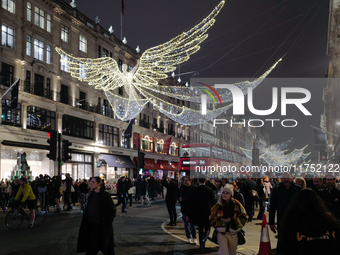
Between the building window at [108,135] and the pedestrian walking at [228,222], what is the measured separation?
33719mm

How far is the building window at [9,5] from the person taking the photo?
26888mm

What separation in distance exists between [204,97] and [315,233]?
1828 cm

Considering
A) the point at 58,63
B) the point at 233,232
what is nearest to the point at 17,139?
the point at 58,63

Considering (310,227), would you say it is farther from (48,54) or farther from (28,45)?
(48,54)

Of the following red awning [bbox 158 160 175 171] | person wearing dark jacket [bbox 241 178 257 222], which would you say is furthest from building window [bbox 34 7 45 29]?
red awning [bbox 158 160 175 171]

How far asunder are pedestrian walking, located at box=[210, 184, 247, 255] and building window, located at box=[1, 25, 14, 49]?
26.2 metres

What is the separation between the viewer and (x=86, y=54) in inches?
1444

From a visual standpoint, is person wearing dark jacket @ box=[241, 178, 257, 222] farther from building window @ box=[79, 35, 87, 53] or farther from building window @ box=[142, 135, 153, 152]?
building window @ box=[142, 135, 153, 152]

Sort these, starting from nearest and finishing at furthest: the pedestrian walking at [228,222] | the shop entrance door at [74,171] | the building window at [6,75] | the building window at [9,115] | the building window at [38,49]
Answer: the pedestrian walking at [228,222] → the building window at [9,115] → the building window at [6,75] → the building window at [38,49] → the shop entrance door at [74,171]

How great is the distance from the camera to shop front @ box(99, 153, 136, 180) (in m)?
38.3

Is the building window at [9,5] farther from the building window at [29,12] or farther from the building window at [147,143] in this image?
the building window at [147,143]

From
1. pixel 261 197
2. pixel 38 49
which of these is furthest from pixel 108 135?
pixel 261 197

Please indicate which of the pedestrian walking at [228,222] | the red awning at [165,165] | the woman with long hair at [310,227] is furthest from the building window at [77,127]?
the woman with long hair at [310,227]

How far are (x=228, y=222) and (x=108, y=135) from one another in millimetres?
35479
